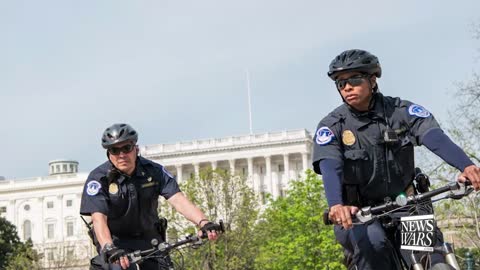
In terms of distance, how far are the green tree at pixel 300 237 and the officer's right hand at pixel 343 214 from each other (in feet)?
155

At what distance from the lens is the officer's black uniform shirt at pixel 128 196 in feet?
26.7

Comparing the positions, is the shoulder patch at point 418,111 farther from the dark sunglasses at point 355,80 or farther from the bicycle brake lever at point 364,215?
the bicycle brake lever at point 364,215

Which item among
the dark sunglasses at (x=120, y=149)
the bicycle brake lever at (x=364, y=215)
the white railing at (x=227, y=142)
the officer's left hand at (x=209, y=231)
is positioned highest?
the white railing at (x=227, y=142)

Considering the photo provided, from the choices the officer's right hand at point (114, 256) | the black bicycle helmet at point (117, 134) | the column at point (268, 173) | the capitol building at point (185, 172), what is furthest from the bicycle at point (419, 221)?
the column at point (268, 173)

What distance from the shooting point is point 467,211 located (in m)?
35.6

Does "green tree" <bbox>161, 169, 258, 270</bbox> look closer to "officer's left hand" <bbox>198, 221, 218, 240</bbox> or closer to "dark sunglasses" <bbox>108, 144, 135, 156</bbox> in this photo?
"dark sunglasses" <bbox>108, 144, 135, 156</bbox>

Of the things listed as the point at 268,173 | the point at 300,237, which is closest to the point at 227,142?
the point at 268,173

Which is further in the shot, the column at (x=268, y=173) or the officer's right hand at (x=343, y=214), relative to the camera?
the column at (x=268, y=173)

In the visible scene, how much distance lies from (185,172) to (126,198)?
122915mm

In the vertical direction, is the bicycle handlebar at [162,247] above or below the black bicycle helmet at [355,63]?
below

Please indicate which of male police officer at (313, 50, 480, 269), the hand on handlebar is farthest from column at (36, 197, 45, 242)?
male police officer at (313, 50, 480, 269)

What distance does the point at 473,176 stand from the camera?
18.8 ft

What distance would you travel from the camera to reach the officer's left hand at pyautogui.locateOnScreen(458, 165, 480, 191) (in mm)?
5727

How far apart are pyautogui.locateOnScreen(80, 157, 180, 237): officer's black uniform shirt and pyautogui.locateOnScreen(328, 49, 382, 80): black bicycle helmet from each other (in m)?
2.43
